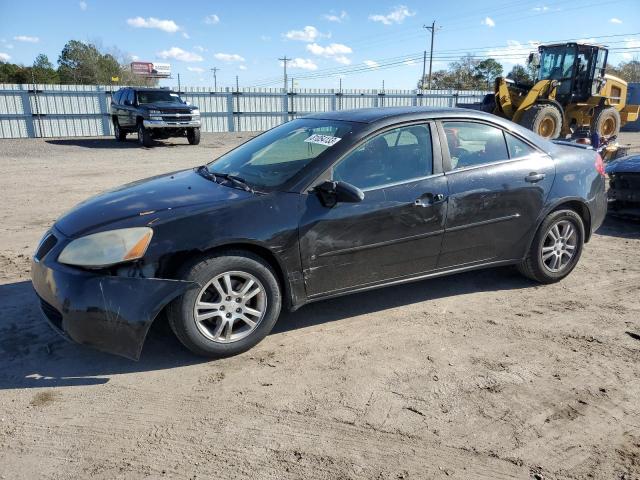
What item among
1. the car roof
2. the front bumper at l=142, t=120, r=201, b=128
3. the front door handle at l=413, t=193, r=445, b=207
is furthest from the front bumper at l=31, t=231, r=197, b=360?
the front bumper at l=142, t=120, r=201, b=128

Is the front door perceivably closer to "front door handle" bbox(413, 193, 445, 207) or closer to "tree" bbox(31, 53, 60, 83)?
"front door handle" bbox(413, 193, 445, 207)

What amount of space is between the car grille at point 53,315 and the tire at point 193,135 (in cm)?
1686

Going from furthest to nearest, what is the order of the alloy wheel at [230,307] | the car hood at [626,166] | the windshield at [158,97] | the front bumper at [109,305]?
1. the windshield at [158,97]
2. the car hood at [626,166]
3. the alloy wheel at [230,307]
4. the front bumper at [109,305]

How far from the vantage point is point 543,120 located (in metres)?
14.9

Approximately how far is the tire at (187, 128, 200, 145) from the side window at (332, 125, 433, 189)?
1651cm

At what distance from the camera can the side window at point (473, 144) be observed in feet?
14.2

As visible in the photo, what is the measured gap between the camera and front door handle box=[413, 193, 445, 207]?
13.2ft

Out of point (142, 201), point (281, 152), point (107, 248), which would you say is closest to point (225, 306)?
point (107, 248)

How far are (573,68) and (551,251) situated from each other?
14197mm

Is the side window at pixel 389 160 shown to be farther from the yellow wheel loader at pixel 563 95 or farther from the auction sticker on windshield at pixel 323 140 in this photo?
the yellow wheel loader at pixel 563 95

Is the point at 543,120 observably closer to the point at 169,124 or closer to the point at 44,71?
the point at 169,124

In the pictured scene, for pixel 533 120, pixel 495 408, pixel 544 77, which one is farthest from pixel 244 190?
pixel 544 77

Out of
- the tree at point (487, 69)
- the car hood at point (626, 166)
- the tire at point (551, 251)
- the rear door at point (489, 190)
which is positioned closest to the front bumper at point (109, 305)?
the rear door at point (489, 190)

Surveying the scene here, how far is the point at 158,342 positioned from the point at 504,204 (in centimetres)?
302
